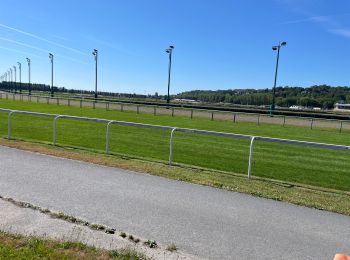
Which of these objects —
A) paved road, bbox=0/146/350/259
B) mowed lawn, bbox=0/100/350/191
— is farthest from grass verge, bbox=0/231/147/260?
mowed lawn, bbox=0/100/350/191

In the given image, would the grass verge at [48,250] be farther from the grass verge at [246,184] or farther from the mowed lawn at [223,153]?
the mowed lawn at [223,153]

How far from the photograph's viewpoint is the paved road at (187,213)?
15.2ft

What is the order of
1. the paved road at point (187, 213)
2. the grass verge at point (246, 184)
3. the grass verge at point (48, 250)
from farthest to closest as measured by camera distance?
the grass verge at point (246, 184) < the paved road at point (187, 213) < the grass verge at point (48, 250)

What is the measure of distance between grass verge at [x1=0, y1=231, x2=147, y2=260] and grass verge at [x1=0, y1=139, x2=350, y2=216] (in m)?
3.69

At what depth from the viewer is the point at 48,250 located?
3990mm

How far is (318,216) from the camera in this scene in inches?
236

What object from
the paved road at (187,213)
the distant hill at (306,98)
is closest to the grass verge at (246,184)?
the paved road at (187,213)

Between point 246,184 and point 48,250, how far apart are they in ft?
15.7

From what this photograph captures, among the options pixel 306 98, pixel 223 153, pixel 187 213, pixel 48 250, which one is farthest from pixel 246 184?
pixel 306 98

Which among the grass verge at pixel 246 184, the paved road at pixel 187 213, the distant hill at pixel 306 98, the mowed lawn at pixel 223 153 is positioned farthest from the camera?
the distant hill at pixel 306 98

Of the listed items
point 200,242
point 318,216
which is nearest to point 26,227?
point 200,242

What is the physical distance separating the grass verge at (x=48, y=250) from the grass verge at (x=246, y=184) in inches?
145

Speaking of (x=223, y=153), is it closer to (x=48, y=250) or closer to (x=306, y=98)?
(x=48, y=250)

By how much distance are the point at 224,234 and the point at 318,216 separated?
6.17 feet
